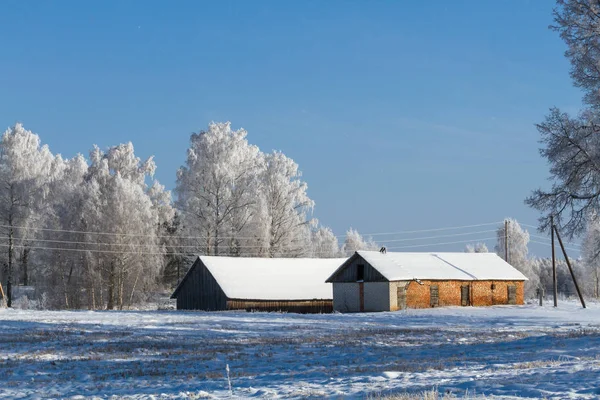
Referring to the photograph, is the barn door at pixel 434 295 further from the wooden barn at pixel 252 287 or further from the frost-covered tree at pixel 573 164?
the frost-covered tree at pixel 573 164

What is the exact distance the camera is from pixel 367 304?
184ft

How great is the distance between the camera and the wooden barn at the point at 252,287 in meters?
55.1

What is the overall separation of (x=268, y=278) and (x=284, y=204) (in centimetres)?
1140

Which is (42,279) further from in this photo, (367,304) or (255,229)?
(367,304)


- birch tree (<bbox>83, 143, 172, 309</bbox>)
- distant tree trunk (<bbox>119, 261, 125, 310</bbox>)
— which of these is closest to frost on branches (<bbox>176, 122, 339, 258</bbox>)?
birch tree (<bbox>83, 143, 172, 309</bbox>)

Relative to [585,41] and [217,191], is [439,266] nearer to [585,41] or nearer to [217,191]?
[217,191]

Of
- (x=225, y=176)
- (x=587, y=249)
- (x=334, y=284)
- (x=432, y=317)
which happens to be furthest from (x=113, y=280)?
(x=587, y=249)

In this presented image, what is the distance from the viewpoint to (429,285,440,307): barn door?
190 ft

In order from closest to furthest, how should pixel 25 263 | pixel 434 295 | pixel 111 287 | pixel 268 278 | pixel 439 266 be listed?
pixel 268 278 < pixel 434 295 < pixel 111 287 < pixel 439 266 < pixel 25 263

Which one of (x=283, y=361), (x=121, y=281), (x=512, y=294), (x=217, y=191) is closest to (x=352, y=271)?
(x=217, y=191)

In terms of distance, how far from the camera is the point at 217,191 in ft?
206

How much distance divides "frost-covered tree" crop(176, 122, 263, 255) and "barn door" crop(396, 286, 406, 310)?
594 inches

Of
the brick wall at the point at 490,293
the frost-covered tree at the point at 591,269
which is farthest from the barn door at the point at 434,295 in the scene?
the frost-covered tree at the point at 591,269

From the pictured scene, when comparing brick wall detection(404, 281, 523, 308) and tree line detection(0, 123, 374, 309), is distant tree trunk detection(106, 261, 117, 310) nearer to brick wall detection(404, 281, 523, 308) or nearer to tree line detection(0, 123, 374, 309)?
tree line detection(0, 123, 374, 309)
